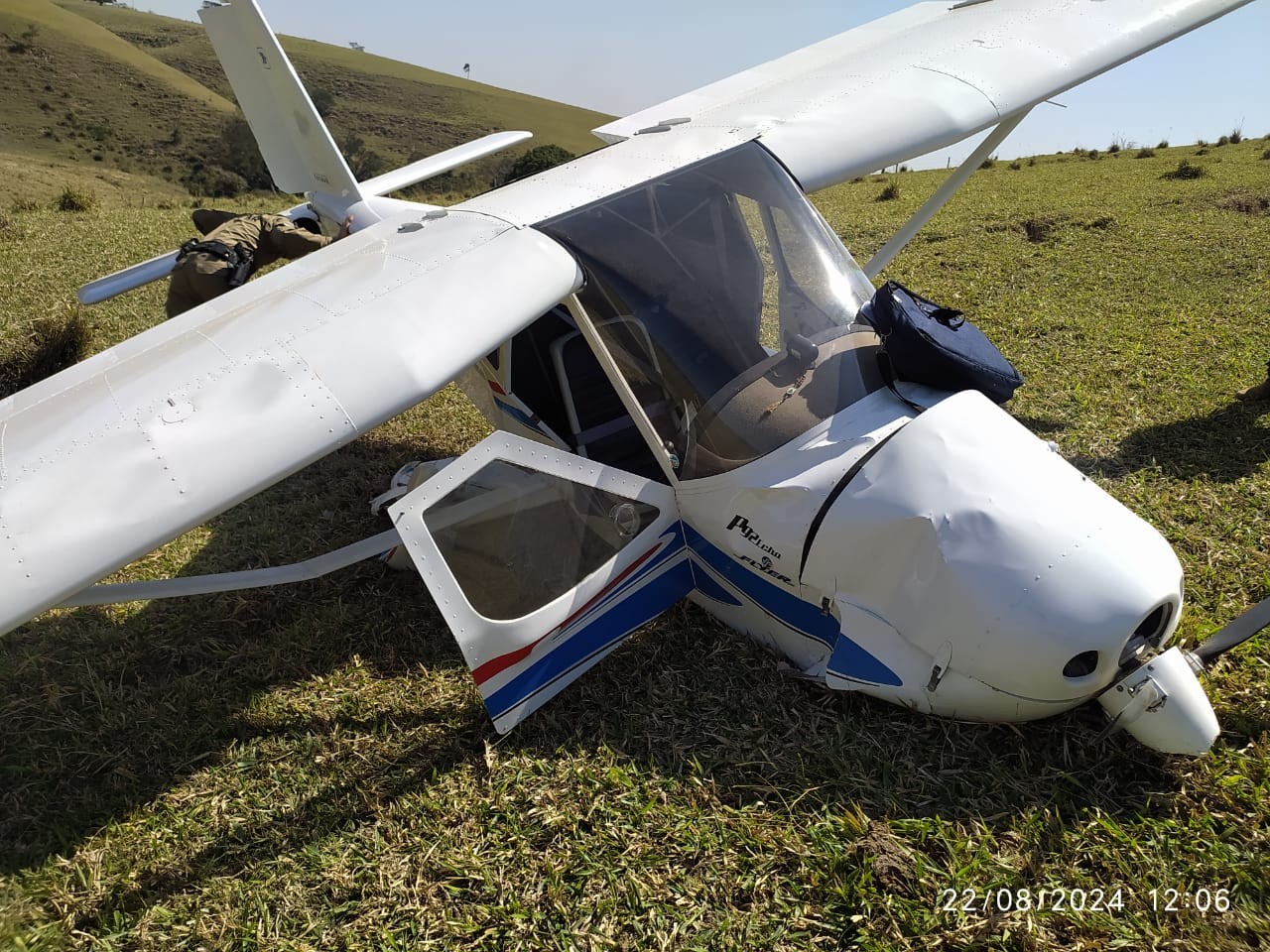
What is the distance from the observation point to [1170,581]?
240cm

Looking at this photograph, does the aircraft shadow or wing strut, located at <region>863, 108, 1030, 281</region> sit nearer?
the aircraft shadow

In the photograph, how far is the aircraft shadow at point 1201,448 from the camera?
447cm

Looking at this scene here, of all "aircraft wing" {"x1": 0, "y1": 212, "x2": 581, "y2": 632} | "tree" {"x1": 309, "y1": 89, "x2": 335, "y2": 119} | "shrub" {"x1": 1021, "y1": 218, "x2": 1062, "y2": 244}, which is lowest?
"shrub" {"x1": 1021, "y1": 218, "x2": 1062, "y2": 244}

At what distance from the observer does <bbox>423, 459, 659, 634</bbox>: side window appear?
3.01 m

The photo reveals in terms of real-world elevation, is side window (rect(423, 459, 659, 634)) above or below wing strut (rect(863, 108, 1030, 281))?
below

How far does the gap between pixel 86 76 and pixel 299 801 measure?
92102 mm

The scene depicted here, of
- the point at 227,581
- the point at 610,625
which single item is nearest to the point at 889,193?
the point at 610,625

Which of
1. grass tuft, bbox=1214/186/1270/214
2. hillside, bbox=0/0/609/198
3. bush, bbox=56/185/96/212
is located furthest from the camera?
hillside, bbox=0/0/609/198

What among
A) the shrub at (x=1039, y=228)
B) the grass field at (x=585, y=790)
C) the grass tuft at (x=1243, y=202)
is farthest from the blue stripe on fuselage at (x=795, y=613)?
the grass tuft at (x=1243, y=202)

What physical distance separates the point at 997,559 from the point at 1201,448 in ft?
10.5

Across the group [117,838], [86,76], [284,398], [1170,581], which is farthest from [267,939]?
[86,76]

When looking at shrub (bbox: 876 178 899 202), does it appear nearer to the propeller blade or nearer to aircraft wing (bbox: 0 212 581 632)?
aircraft wing (bbox: 0 212 581 632)

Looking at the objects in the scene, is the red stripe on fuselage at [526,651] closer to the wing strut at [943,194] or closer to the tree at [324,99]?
the wing strut at [943,194]

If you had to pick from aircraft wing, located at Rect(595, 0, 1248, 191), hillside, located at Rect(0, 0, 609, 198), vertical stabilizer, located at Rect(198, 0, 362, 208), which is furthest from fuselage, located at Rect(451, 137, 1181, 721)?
hillside, located at Rect(0, 0, 609, 198)
